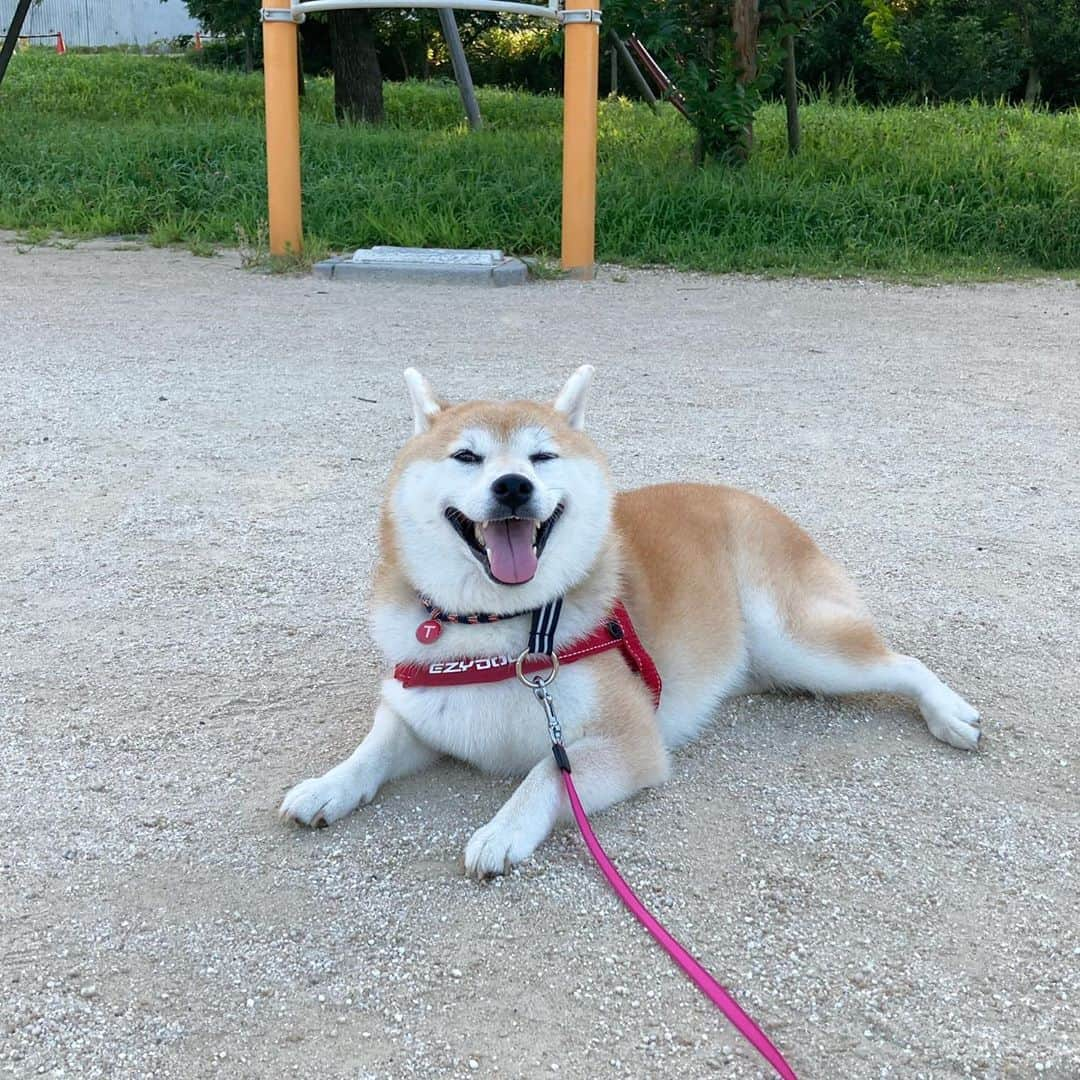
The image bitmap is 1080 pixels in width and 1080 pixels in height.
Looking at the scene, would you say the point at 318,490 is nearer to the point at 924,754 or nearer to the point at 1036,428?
the point at 924,754

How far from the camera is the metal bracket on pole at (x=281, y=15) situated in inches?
316

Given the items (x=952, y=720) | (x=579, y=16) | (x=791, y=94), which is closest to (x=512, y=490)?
(x=952, y=720)

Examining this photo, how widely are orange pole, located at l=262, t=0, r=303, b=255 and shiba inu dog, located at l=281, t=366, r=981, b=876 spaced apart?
642 cm

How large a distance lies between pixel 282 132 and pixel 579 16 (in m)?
2.27

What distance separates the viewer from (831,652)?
2779mm

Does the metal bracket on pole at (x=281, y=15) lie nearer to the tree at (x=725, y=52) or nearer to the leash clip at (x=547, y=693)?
A: the tree at (x=725, y=52)

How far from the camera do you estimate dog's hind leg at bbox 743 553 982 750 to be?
8.91 feet

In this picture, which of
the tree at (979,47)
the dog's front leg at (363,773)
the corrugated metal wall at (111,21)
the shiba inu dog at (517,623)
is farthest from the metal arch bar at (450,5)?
the corrugated metal wall at (111,21)

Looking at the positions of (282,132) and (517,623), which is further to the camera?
(282,132)

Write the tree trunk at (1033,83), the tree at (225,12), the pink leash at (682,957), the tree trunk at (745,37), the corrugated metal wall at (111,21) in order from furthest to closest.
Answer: the corrugated metal wall at (111,21)
the tree trunk at (1033,83)
the tree at (225,12)
the tree trunk at (745,37)
the pink leash at (682,957)

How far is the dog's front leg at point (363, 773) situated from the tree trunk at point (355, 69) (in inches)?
526

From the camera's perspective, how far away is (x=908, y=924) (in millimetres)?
2045

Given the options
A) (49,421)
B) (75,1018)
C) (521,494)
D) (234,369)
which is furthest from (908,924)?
(234,369)

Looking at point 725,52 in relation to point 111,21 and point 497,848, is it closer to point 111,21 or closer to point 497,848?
point 497,848
